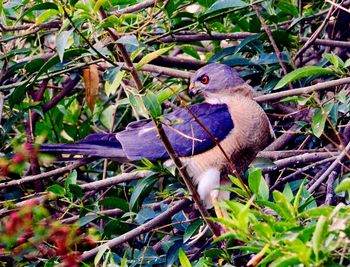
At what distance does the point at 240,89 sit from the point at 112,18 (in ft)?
5.70

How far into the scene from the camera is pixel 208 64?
5234 mm

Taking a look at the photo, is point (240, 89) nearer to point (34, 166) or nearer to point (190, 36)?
point (190, 36)

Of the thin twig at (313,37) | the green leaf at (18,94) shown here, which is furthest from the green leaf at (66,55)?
the thin twig at (313,37)

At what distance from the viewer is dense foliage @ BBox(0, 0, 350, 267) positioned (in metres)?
3.84

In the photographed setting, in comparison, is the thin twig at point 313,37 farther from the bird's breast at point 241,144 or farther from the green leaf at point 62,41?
the green leaf at point 62,41

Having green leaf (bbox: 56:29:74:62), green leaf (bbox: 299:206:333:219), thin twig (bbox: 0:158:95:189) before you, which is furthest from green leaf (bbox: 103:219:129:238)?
green leaf (bbox: 299:206:333:219)

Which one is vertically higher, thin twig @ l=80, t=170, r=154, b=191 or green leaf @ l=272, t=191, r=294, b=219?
green leaf @ l=272, t=191, r=294, b=219

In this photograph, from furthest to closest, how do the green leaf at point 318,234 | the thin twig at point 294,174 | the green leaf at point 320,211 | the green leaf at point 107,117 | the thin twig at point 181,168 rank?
the green leaf at point 107,117 → the thin twig at point 294,174 → the thin twig at point 181,168 → the green leaf at point 320,211 → the green leaf at point 318,234

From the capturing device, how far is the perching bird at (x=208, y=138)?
4906mm

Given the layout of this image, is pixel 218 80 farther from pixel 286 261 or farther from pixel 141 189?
pixel 286 261

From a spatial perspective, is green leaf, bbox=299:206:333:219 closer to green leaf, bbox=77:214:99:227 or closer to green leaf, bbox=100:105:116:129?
green leaf, bbox=77:214:99:227

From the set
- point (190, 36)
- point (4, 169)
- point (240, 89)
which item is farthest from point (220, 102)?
point (4, 169)

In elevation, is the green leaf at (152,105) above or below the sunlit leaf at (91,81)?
above

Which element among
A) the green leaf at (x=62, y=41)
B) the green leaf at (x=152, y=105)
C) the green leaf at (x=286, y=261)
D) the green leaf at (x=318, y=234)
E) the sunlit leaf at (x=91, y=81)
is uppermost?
the green leaf at (x=62, y=41)
